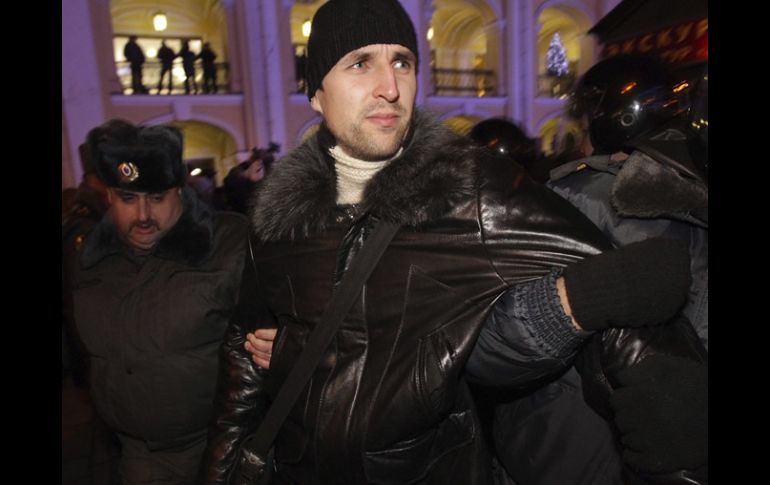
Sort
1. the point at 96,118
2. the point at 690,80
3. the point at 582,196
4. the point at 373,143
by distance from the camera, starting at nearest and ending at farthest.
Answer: the point at 373,143 < the point at 582,196 < the point at 690,80 < the point at 96,118

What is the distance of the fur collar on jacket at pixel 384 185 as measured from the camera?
1450 mm

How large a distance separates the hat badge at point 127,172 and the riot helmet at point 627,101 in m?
2.17

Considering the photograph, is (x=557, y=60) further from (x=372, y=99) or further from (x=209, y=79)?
(x=372, y=99)

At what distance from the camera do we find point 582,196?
6.21ft

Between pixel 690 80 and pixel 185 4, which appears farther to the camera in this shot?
pixel 185 4

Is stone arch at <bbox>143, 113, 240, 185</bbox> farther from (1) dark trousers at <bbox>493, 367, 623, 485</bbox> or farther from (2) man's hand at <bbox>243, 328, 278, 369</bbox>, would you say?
(1) dark trousers at <bbox>493, 367, 623, 485</bbox>

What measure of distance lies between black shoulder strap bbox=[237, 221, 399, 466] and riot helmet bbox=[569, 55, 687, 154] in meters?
1.28

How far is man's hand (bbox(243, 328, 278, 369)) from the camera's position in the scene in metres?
1.78

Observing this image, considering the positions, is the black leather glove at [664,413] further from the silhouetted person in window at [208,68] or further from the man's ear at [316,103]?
the silhouetted person in window at [208,68]

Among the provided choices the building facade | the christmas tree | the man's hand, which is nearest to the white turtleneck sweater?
the man's hand

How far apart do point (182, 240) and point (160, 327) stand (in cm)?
42

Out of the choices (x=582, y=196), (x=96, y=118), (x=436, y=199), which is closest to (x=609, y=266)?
(x=436, y=199)
